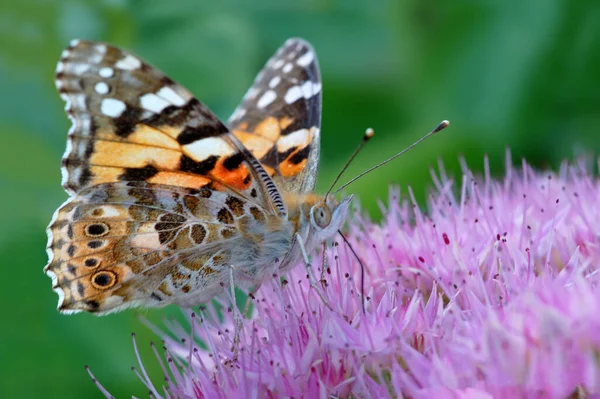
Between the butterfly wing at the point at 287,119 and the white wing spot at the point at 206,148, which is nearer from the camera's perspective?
the white wing spot at the point at 206,148

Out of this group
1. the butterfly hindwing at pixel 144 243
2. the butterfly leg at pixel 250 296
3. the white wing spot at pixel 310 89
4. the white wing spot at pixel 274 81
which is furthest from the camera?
the white wing spot at pixel 274 81

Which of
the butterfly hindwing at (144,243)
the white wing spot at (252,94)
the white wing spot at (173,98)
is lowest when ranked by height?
the butterfly hindwing at (144,243)

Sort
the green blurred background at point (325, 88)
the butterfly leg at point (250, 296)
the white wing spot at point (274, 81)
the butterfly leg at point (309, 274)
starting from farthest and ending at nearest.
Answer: the green blurred background at point (325, 88)
the white wing spot at point (274, 81)
the butterfly leg at point (250, 296)
the butterfly leg at point (309, 274)

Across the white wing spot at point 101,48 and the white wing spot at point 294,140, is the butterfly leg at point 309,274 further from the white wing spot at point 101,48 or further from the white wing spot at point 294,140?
the white wing spot at point 101,48

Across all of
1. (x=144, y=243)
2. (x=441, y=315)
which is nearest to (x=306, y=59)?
(x=144, y=243)

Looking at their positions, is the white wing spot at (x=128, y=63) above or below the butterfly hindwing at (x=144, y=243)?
above

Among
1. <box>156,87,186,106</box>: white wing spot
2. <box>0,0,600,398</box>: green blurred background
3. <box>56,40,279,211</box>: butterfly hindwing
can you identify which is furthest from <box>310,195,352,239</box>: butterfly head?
<box>0,0,600,398</box>: green blurred background

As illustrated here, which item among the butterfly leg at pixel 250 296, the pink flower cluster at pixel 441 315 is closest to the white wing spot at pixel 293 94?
the pink flower cluster at pixel 441 315

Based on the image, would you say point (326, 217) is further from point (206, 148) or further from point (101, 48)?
point (101, 48)

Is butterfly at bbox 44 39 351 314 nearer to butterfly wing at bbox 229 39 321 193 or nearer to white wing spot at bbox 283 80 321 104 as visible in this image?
butterfly wing at bbox 229 39 321 193
